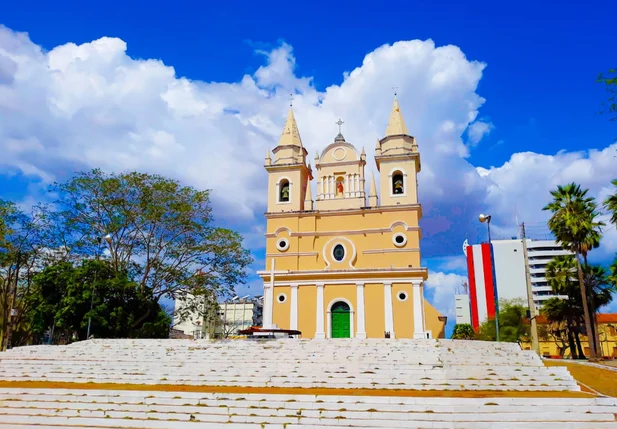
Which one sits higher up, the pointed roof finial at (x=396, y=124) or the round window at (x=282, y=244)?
the pointed roof finial at (x=396, y=124)

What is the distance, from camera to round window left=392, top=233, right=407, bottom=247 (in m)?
29.2

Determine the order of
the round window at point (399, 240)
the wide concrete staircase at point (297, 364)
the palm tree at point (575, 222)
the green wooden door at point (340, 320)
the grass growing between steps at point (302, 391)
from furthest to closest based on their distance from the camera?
the round window at point (399, 240), the green wooden door at point (340, 320), the palm tree at point (575, 222), the wide concrete staircase at point (297, 364), the grass growing between steps at point (302, 391)

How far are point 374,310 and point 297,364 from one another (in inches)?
524

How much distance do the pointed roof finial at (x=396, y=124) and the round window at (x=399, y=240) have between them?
6.91m

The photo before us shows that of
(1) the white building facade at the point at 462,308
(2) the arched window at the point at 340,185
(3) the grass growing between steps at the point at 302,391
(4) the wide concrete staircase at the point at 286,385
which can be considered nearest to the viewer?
(4) the wide concrete staircase at the point at 286,385

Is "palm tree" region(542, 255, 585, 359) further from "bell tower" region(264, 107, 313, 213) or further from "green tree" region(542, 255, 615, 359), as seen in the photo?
"bell tower" region(264, 107, 313, 213)

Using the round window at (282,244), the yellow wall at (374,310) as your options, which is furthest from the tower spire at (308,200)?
the yellow wall at (374,310)

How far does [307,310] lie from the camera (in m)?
29.0

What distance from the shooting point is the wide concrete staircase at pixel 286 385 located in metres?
10.5

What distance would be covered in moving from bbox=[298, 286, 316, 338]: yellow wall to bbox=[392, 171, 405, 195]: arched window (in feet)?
26.2

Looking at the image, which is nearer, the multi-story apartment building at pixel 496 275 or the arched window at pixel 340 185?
the arched window at pixel 340 185

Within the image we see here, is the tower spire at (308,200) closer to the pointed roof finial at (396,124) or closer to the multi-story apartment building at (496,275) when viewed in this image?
the pointed roof finial at (396,124)

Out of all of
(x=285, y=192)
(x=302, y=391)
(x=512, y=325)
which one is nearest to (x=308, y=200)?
(x=285, y=192)

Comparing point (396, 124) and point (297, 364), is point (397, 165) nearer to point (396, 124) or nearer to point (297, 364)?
point (396, 124)
